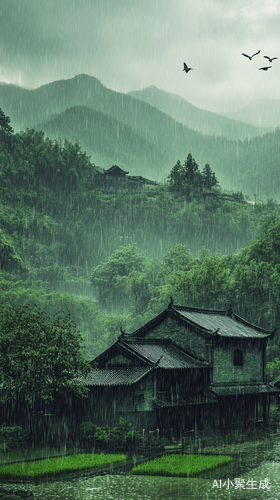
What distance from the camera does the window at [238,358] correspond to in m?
37.4

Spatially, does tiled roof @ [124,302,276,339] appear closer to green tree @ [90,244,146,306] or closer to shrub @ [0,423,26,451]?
shrub @ [0,423,26,451]

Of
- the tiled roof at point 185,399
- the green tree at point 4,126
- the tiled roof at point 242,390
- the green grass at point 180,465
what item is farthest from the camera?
the green tree at point 4,126

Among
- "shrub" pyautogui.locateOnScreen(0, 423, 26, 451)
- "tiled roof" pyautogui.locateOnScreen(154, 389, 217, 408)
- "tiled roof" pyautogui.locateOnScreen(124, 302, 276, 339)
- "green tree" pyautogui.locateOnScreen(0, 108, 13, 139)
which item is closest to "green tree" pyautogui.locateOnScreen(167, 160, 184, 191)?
"green tree" pyautogui.locateOnScreen(0, 108, 13, 139)

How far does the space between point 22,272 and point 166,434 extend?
9637cm

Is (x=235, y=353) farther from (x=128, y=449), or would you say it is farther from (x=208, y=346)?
(x=128, y=449)

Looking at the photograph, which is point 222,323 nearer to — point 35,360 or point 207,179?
point 35,360

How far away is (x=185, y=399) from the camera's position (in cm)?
3228

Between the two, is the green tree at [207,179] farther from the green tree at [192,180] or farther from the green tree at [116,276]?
the green tree at [116,276]

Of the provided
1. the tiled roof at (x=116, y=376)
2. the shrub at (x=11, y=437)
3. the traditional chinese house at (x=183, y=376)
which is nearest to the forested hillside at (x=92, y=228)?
the traditional chinese house at (x=183, y=376)

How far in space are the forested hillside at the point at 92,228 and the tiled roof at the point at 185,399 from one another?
65.8m

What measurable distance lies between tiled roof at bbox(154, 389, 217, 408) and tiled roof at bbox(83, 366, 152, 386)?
179cm

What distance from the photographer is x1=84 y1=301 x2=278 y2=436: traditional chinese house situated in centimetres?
3009

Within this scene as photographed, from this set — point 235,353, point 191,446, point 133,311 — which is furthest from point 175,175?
point 191,446

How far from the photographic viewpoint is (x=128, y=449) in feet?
89.7
